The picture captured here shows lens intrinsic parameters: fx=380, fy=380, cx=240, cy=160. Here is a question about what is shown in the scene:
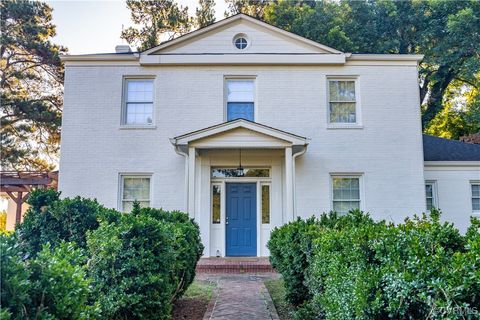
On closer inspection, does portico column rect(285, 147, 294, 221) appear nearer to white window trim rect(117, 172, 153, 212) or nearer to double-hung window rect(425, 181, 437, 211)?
white window trim rect(117, 172, 153, 212)

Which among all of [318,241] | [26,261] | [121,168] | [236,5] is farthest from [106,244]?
[236,5]

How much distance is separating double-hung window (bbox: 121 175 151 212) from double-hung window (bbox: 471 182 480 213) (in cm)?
1063

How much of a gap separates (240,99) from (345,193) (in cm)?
446

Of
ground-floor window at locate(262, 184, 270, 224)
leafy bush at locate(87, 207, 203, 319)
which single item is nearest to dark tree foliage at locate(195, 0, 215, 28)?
ground-floor window at locate(262, 184, 270, 224)

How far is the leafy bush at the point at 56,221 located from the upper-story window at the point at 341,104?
356 inches

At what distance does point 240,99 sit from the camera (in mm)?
12219

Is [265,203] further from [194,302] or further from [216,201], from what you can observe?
[194,302]

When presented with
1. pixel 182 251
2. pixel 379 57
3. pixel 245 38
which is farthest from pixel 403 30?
pixel 182 251

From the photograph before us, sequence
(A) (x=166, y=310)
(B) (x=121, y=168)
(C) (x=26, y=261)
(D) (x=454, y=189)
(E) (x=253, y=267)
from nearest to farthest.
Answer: (C) (x=26, y=261)
(A) (x=166, y=310)
(E) (x=253, y=267)
(B) (x=121, y=168)
(D) (x=454, y=189)

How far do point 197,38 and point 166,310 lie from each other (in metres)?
10.2

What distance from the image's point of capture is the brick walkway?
5.59 m

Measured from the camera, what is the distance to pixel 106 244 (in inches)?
138

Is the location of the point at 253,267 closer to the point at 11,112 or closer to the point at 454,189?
the point at 454,189

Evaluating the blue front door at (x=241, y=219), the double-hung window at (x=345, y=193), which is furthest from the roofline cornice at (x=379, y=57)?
the blue front door at (x=241, y=219)
